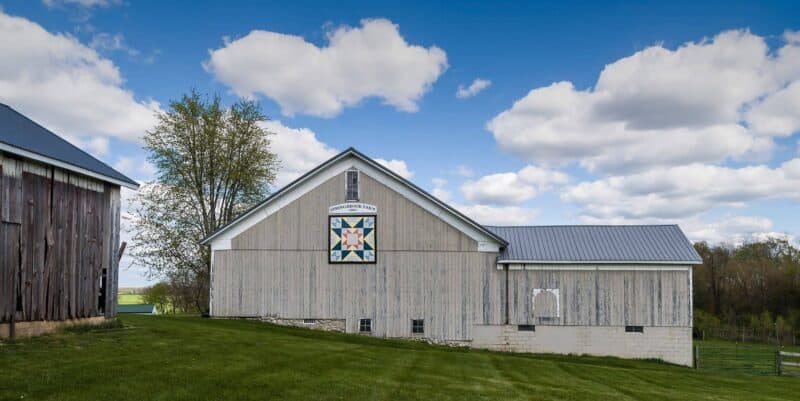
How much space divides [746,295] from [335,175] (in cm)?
5692

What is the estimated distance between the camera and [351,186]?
2589 cm

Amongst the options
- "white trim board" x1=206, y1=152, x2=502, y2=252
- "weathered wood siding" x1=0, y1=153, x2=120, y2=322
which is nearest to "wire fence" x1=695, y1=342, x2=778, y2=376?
"white trim board" x1=206, y1=152, x2=502, y2=252

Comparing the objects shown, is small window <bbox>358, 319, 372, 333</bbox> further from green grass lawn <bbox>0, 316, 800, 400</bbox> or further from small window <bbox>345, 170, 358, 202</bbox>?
green grass lawn <bbox>0, 316, 800, 400</bbox>

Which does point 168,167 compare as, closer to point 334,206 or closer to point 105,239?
point 334,206

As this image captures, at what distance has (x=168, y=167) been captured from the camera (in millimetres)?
37000

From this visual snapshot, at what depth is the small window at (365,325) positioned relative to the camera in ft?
84.3

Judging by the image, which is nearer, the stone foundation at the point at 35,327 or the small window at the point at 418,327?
the stone foundation at the point at 35,327

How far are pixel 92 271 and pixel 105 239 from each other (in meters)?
1.08

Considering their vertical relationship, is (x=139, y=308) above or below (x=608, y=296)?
below

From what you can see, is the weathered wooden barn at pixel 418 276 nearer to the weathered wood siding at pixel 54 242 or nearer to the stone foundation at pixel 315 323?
the stone foundation at pixel 315 323

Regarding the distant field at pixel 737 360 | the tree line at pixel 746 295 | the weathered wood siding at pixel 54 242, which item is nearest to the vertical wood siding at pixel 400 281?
the distant field at pixel 737 360

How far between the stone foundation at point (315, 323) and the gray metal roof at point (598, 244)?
719cm

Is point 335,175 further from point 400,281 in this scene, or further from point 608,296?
point 608,296

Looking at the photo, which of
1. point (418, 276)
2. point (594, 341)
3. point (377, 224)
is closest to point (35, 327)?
point (377, 224)
